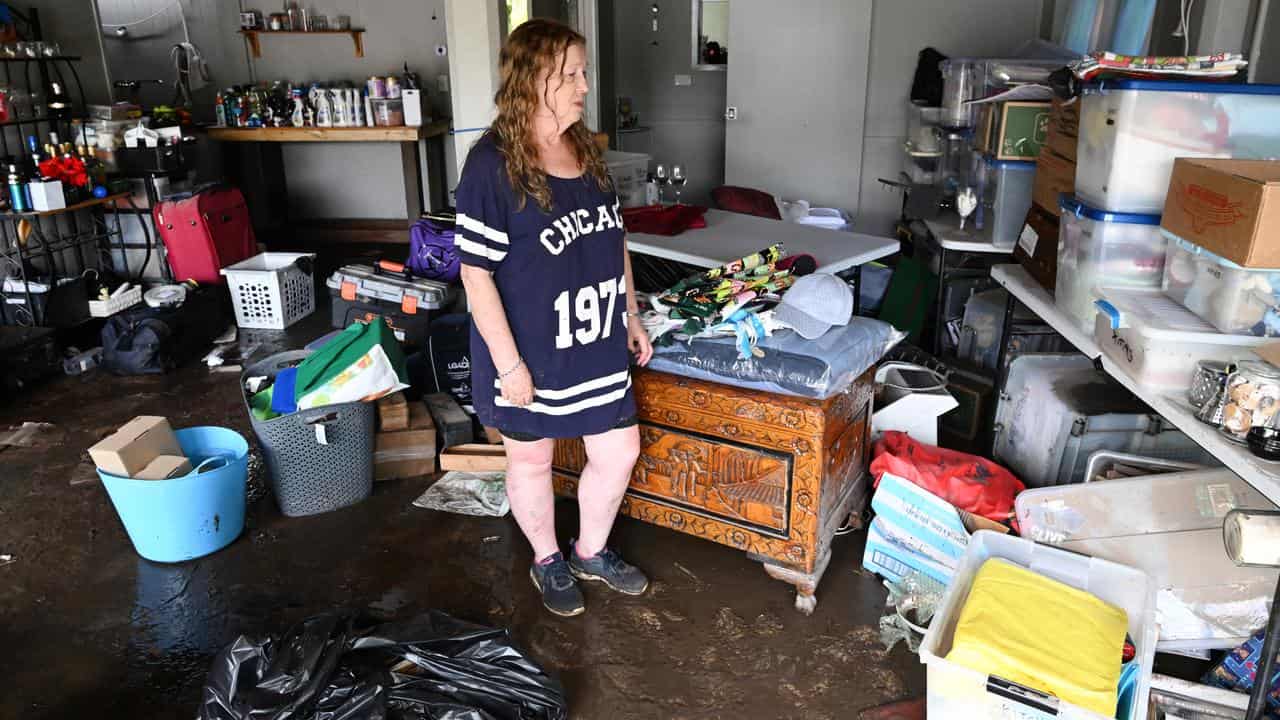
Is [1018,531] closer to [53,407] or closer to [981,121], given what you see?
[981,121]

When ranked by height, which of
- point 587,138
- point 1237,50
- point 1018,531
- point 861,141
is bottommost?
point 1018,531

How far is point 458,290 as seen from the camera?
462 cm

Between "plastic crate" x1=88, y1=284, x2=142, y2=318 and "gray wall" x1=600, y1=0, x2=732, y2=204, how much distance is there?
4.38 meters

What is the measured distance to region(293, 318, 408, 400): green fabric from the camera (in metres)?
2.96

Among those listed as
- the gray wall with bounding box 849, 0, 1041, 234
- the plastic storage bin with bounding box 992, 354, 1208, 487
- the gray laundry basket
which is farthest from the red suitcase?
the plastic storage bin with bounding box 992, 354, 1208, 487

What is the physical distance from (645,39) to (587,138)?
20.0 feet

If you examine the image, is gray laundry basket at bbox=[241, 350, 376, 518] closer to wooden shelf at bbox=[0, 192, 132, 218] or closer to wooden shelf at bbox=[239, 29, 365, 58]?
wooden shelf at bbox=[0, 192, 132, 218]

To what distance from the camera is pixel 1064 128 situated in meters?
2.73

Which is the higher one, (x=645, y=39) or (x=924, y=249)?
(x=645, y=39)

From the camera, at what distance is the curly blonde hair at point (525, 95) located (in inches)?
82.3

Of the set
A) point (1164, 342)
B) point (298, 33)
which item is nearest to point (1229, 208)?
point (1164, 342)

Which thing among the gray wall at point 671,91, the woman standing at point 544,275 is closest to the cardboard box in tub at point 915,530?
the woman standing at point 544,275

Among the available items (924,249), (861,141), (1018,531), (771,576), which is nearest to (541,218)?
(771,576)

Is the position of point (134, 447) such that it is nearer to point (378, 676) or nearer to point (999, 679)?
point (378, 676)
